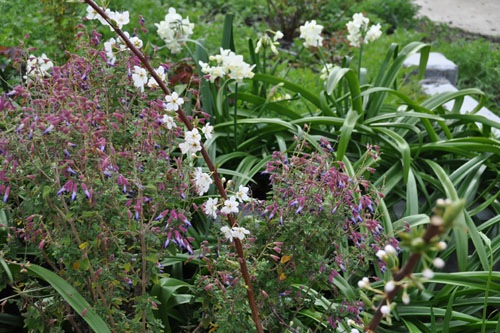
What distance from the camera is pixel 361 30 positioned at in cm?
387

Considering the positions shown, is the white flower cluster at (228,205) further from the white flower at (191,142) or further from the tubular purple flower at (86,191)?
the tubular purple flower at (86,191)

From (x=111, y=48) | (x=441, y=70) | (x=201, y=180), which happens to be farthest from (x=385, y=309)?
(x=441, y=70)

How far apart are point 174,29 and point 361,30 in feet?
3.41

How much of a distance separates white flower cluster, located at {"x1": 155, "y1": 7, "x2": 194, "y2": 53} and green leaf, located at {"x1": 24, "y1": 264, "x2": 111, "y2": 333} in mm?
1826

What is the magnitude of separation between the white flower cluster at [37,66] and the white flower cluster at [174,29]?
1056 mm

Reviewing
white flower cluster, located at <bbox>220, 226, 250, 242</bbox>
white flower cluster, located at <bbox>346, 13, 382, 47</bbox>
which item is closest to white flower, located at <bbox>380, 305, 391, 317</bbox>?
white flower cluster, located at <bbox>220, 226, 250, 242</bbox>

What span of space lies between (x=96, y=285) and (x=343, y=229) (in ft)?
2.61

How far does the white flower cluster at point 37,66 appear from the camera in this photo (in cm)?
233

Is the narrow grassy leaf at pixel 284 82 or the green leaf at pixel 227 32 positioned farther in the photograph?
the green leaf at pixel 227 32

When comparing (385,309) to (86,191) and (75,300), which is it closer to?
(86,191)

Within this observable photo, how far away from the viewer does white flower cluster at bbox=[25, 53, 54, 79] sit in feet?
7.65

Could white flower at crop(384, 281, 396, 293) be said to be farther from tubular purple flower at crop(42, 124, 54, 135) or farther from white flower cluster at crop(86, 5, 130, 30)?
white flower cluster at crop(86, 5, 130, 30)

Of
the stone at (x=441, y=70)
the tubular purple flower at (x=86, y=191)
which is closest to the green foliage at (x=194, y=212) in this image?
the tubular purple flower at (x=86, y=191)

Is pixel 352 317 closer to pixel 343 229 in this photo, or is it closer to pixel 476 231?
pixel 343 229
